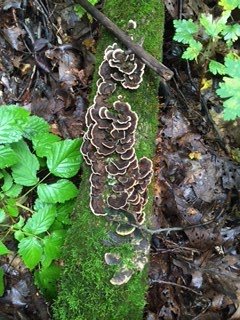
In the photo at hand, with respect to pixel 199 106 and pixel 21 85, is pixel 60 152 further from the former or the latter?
pixel 199 106

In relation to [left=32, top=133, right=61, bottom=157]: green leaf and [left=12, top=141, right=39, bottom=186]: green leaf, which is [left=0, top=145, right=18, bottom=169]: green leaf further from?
[left=32, top=133, right=61, bottom=157]: green leaf

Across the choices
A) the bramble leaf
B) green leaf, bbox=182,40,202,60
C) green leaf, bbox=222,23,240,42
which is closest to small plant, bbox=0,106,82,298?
the bramble leaf

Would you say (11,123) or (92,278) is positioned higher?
(11,123)

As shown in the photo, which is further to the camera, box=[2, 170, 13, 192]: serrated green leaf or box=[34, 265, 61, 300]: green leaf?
box=[2, 170, 13, 192]: serrated green leaf

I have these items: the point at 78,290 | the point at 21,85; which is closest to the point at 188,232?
the point at 78,290

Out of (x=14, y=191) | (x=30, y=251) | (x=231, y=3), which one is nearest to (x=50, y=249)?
(x=30, y=251)

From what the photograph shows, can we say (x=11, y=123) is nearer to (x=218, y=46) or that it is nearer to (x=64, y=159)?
(x=64, y=159)

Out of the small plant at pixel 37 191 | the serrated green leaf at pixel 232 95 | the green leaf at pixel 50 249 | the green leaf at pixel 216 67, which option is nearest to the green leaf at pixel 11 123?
the small plant at pixel 37 191
